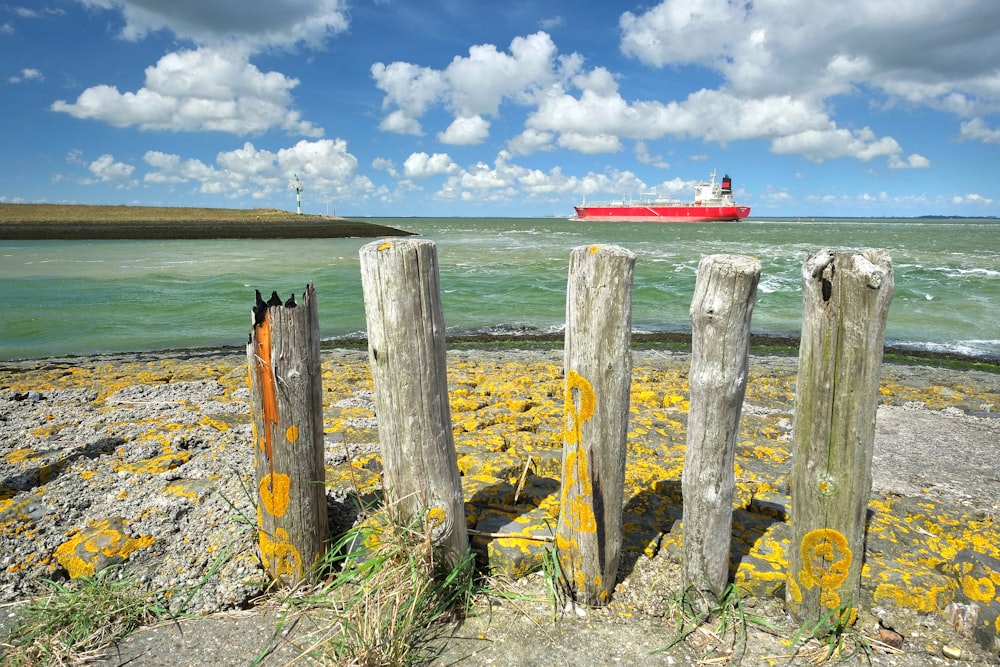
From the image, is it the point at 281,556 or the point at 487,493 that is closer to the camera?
the point at 281,556

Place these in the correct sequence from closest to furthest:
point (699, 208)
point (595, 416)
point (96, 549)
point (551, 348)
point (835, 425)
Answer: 1. point (835, 425)
2. point (595, 416)
3. point (96, 549)
4. point (551, 348)
5. point (699, 208)

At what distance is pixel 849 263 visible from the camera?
7.70 ft

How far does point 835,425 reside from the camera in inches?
97.8

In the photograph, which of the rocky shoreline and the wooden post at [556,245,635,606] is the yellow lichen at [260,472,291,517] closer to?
the rocky shoreline

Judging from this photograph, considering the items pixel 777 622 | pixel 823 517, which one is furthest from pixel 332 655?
pixel 823 517

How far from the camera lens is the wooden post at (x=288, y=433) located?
263 centimetres

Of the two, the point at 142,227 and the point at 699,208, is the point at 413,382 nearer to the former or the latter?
the point at 142,227

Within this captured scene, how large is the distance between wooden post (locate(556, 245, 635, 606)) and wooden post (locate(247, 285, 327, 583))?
1210 millimetres

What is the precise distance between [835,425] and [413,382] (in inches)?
73.7

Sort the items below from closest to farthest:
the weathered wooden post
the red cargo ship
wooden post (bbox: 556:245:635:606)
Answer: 1. the weathered wooden post
2. wooden post (bbox: 556:245:635:606)
3. the red cargo ship

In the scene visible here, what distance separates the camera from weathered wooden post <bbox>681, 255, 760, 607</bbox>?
8.05ft

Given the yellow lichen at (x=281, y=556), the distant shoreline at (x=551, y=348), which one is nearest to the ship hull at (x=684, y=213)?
the distant shoreline at (x=551, y=348)

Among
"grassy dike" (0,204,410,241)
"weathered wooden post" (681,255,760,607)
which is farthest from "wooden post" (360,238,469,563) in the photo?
"grassy dike" (0,204,410,241)

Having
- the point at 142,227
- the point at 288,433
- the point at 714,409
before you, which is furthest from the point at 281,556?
the point at 142,227
